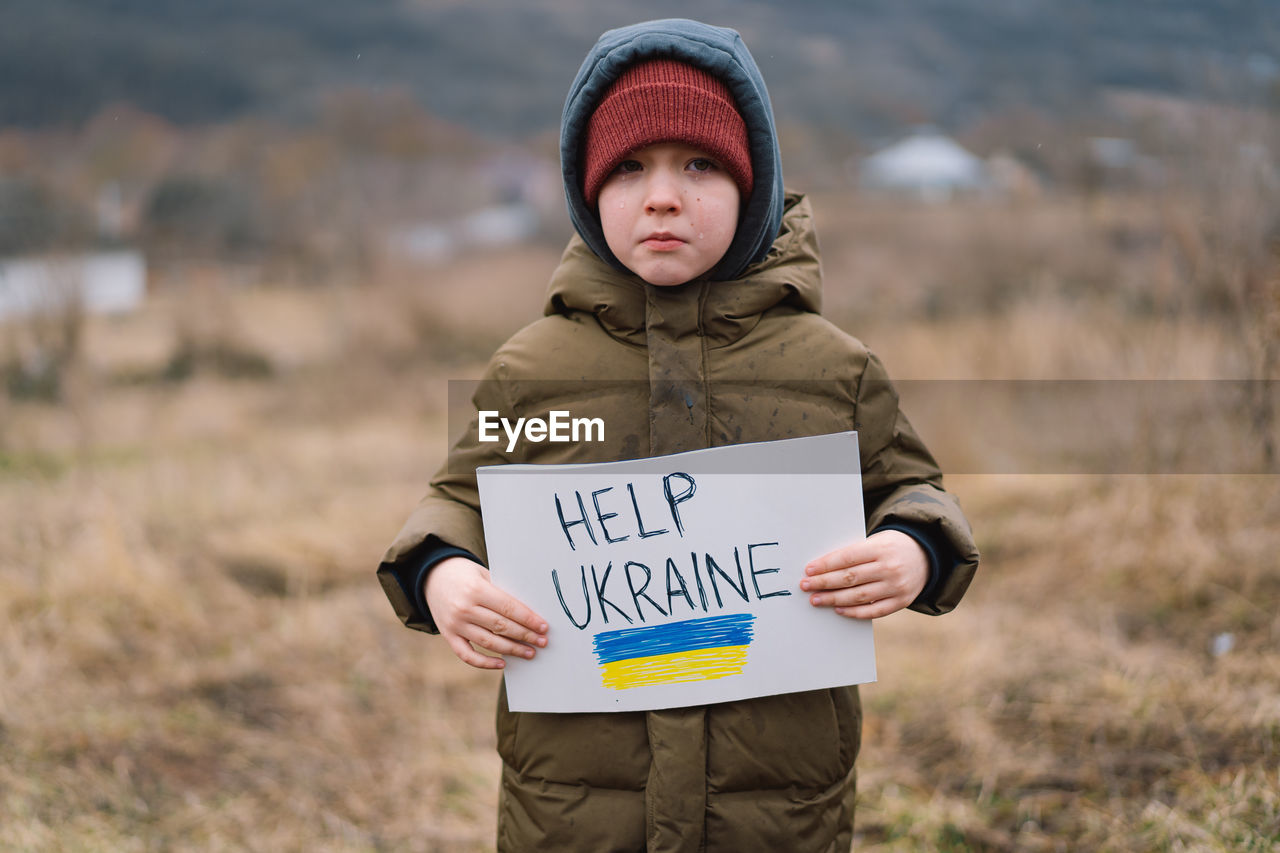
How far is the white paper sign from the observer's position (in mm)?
1342

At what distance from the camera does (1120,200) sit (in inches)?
286

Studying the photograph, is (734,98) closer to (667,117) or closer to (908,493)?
(667,117)

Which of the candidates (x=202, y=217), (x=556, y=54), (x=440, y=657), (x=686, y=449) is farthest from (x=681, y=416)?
(x=556, y=54)

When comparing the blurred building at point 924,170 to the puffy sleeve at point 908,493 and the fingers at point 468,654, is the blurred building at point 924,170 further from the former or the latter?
the fingers at point 468,654

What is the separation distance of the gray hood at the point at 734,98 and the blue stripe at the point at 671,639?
0.49m

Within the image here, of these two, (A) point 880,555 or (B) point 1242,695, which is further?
(B) point 1242,695

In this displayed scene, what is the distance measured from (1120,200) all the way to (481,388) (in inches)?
282

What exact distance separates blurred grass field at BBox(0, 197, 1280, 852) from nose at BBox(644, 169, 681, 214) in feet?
5.44

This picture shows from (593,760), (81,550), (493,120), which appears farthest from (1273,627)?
(493,120)

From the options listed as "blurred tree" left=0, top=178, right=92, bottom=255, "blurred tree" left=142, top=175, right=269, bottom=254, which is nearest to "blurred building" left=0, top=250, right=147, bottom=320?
"blurred tree" left=0, top=178, right=92, bottom=255

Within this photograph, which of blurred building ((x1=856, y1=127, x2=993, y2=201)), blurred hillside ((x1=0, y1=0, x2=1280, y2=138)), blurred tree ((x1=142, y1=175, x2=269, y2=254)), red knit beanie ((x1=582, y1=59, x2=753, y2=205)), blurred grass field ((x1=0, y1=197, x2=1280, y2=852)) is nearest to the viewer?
red knit beanie ((x1=582, y1=59, x2=753, y2=205))

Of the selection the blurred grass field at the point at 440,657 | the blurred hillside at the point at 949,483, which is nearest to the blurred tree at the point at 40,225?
the blurred hillside at the point at 949,483

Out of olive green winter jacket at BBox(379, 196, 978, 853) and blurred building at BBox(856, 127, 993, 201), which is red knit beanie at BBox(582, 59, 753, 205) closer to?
olive green winter jacket at BBox(379, 196, 978, 853)

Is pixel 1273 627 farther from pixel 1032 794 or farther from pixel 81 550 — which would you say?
pixel 81 550
